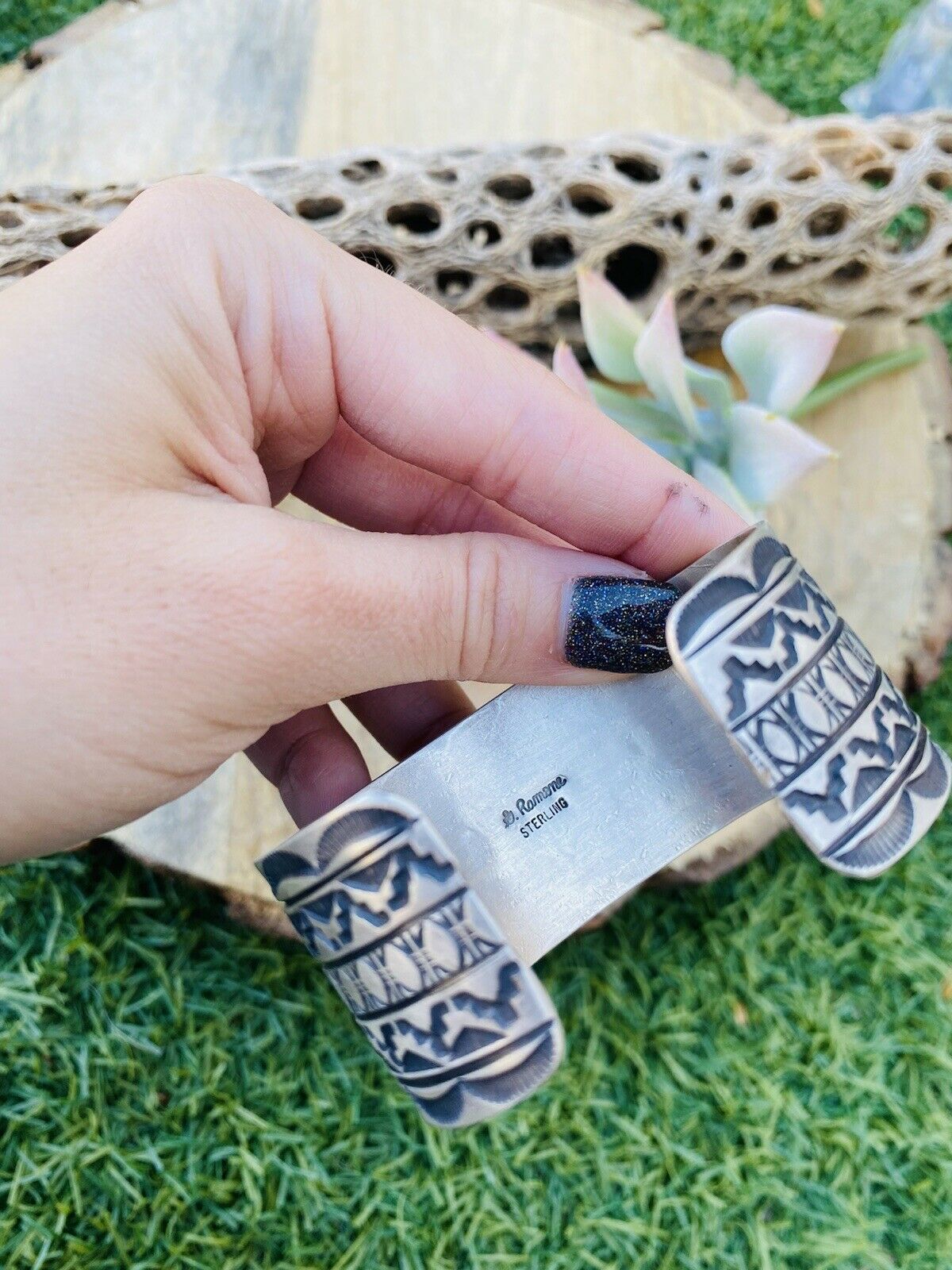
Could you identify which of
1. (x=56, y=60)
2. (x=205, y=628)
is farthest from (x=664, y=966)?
(x=56, y=60)

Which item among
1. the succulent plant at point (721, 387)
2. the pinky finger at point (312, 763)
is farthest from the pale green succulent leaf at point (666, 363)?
the pinky finger at point (312, 763)

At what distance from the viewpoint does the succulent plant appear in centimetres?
72

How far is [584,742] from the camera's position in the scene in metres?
0.60

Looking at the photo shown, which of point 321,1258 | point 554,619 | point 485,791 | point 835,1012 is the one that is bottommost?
point 321,1258

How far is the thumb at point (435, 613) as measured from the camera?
18.6 inches

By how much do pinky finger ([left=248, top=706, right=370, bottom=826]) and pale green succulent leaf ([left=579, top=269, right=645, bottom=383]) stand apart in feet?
1.16

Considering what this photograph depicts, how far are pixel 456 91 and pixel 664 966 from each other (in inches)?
33.3

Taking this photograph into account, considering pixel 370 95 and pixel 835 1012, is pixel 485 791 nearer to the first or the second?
pixel 835 1012

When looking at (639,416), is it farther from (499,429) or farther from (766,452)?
(499,429)

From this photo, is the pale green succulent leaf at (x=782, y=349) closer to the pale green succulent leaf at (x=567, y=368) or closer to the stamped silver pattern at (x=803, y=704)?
the pale green succulent leaf at (x=567, y=368)

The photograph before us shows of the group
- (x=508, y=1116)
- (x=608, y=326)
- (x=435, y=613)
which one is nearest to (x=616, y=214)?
(x=608, y=326)

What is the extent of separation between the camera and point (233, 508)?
0.48 m

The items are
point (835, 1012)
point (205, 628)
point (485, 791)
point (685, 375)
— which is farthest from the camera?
point (835, 1012)

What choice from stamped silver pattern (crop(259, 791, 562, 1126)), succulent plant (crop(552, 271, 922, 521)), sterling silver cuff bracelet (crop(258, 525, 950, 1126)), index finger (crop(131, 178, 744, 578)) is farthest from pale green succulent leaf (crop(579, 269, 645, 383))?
stamped silver pattern (crop(259, 791, 562, 1126))
